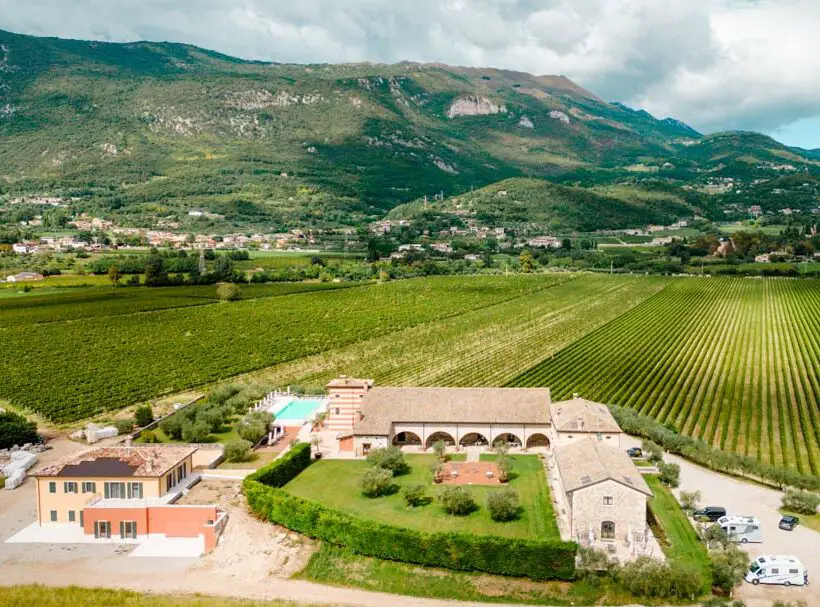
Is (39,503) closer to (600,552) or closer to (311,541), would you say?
(311,541)

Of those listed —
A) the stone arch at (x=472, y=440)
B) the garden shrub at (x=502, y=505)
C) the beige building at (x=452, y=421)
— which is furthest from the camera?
the stone arch at (x=472, y=440)

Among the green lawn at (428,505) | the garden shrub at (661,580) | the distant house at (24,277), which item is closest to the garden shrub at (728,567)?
the garden shrub at (661,580)

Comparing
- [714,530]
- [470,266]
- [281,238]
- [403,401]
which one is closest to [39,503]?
[403,401]

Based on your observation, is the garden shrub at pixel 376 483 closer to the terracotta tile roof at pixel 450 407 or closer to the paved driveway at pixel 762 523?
the terracotta tile roof at pixel 450 407

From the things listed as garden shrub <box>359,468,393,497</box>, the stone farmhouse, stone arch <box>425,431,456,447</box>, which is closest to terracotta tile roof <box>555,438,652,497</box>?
stone arch <box>425,431,456,447</box>

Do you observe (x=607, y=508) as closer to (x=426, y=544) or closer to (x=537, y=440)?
(x=426, y=544)
